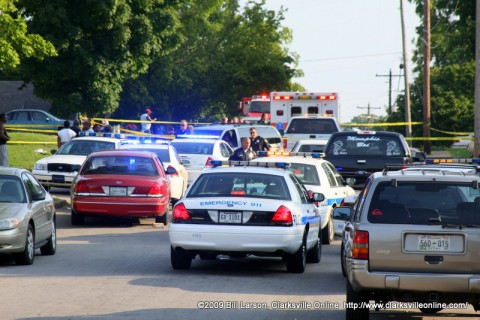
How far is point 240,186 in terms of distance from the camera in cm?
1582

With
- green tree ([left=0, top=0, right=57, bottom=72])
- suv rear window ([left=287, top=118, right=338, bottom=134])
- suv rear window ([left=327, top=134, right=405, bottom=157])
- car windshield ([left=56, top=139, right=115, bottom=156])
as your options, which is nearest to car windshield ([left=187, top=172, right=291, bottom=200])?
suv rear window ([left=327, top=134, right=405, bottom=157])

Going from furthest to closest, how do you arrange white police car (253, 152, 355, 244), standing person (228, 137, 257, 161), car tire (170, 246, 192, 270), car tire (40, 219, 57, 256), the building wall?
the building wall, standing person (228, 137, 257, 161), white police car (253, 152, 355, 244), car tire (40, 219, 57, 256), car tire (170, 246, 192, 270)

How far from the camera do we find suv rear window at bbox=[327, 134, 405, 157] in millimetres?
25766

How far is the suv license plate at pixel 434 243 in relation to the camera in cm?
1059

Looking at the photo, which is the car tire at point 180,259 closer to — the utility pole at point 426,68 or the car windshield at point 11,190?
the car windshield at point 11,190

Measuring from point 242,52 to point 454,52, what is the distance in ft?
49.7

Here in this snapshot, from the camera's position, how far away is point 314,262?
17281mm

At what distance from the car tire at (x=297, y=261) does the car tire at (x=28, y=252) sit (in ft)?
12.2

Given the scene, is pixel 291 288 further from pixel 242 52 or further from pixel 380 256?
pixel 242 52

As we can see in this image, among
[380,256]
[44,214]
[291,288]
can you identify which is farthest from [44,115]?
[380,256]

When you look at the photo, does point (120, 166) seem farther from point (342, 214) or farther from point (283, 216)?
point (342, 214)

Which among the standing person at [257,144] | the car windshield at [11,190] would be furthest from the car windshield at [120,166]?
the standing person at [257,144]

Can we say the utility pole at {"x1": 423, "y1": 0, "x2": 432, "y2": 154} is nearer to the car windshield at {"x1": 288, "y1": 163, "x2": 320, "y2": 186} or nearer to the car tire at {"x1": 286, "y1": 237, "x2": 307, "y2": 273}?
the car windshield at {"x1": 288, "y1": 163, "x2": 320, "y2": 186}

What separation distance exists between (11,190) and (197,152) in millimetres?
14071
